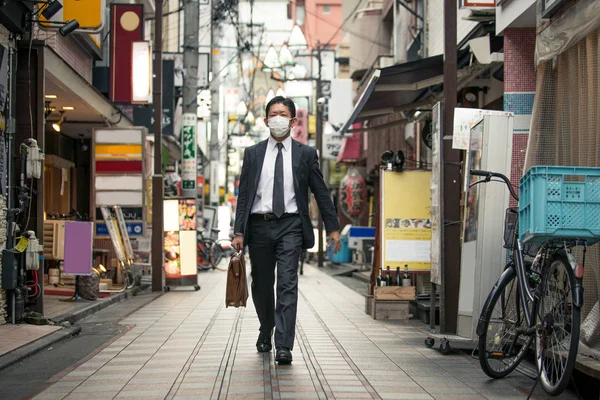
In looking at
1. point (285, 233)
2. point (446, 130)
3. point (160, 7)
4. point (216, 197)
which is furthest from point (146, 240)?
point (216, 197)

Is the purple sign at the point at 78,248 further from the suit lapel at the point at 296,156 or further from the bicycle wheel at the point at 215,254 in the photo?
the bicycle wheel at the point at 215,254

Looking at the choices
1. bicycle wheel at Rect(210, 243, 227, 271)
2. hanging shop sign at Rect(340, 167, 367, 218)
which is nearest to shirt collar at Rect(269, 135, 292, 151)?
bicycle wheel at Rect(210, 243, 227, 271)

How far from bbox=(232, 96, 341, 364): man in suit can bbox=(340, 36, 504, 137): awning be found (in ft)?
13.3

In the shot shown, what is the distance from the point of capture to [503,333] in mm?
6984

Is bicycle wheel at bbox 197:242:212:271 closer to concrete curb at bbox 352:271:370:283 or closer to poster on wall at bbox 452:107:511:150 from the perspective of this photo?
concrete curb at bbox 352:271:370:283

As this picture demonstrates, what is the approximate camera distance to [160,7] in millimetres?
17750

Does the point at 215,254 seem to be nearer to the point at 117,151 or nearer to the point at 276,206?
the point at 117,151

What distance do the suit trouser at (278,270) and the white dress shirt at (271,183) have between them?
103 mm

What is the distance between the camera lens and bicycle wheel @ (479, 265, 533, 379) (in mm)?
6797

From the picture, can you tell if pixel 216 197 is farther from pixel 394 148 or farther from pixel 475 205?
pixel 475 205

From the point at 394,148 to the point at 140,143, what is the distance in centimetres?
934

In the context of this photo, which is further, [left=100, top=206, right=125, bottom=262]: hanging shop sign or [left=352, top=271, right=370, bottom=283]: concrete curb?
[left=352, top=271, right=370, bottom=283]: concrete curb

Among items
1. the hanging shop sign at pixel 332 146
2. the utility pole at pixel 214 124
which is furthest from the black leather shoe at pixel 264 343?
the utility pole at pixel 214 124

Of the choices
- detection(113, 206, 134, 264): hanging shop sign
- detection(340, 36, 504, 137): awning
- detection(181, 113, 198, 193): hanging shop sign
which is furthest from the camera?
detection(181, 113, 198, 193): hanging shop sign
